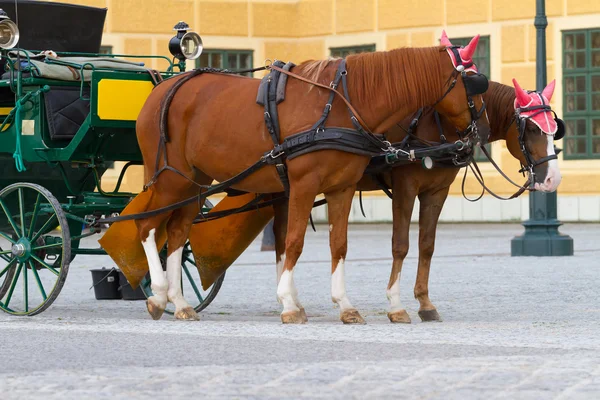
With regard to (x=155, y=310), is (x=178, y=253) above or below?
above

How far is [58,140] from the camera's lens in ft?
35.1

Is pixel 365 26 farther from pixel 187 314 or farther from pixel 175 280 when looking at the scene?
pixel 187 314

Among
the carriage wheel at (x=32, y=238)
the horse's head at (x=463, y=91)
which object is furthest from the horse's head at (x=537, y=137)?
the carriage wheel at (x=32, y=238)

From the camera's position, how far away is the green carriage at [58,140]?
10336mm

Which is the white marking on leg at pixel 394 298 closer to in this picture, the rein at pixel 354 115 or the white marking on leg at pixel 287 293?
the white marking on leg at pixel 287 293

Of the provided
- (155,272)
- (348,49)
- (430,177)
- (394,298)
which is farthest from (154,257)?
(348,49)

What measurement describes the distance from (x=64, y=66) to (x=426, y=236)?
10.5ft

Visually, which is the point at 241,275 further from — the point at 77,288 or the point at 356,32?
the point at 356,32

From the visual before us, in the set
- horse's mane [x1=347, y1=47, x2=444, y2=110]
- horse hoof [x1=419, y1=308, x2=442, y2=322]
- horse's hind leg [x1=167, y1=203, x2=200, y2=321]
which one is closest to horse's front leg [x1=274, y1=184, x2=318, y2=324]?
horse's mane [x1=347, y1=47, x2=444, y2=110]

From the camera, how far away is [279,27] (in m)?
27.0

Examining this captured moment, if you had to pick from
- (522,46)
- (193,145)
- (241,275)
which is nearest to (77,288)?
(241,275)

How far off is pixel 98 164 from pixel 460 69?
123 inches

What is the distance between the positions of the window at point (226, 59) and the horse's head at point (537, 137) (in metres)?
17.0

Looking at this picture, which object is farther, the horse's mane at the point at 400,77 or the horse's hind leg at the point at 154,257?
the horse's hind leg at the point at 154,257
